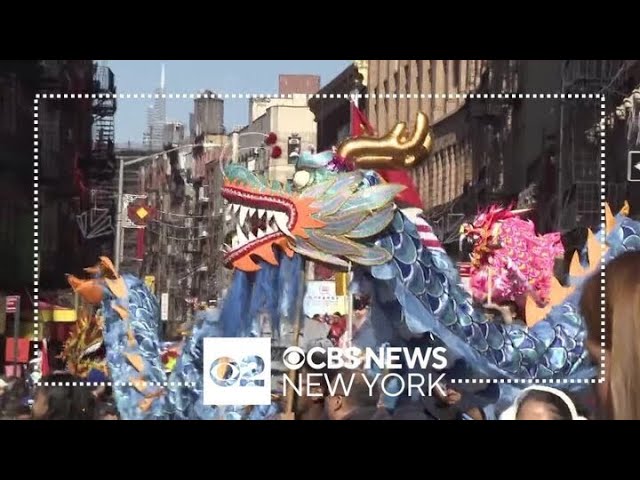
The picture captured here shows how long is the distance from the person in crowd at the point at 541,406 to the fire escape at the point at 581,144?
32.9 inches

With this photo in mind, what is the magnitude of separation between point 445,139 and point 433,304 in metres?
0.83

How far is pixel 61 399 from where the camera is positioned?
577 centimetres

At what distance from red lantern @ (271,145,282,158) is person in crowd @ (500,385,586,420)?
1712mm

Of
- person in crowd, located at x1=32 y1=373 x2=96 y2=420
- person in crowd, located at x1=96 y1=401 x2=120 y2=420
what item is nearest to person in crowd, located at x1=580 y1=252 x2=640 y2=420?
person in crowd, located at x1=96 y1=401 x2=120 y2=420

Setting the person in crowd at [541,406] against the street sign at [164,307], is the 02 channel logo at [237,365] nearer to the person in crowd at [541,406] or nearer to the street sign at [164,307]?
the street sign at [164,307]

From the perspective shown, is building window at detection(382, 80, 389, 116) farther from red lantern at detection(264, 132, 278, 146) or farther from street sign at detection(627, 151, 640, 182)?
street sign at detection(627, 151, 640, 182)

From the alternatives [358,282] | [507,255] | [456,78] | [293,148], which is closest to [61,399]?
[358,282]

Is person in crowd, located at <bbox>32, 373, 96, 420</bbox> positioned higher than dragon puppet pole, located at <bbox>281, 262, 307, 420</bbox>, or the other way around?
dragon puppet pole, located at <bbox>281, 262, 307, 420</bbox>

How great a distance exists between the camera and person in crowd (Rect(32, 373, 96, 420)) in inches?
226

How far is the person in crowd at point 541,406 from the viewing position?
5812mm

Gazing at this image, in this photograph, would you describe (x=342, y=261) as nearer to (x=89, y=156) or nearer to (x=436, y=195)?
(x=436, y=195)

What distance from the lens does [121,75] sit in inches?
223

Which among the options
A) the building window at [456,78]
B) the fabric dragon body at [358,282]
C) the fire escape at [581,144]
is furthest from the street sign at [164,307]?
the fire escape at [581,144]
